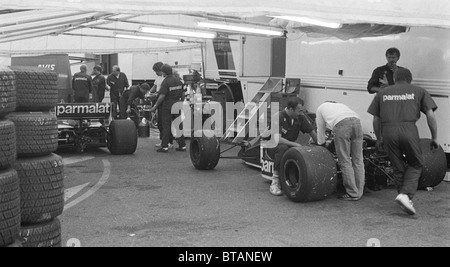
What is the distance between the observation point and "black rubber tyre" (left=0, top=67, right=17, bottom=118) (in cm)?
434

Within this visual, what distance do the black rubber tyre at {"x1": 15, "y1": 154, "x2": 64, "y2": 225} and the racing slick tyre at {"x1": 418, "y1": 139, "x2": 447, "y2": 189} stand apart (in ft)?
18.7

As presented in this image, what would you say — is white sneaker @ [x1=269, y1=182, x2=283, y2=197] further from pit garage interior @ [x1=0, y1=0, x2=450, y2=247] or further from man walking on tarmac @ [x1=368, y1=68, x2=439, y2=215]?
man walking on tarmac @ [x1=368, y1=68, x2=439, y2=215]

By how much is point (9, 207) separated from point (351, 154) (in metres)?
5.10

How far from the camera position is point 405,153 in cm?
714

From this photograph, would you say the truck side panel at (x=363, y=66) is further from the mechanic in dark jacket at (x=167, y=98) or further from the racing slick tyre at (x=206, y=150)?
the racing slick tyre at (x=206, y=150)

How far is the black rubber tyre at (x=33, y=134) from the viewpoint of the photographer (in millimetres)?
4797

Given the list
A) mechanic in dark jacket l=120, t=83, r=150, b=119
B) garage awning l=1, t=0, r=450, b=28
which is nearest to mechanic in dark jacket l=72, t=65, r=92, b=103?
mechanic in dark jacket l=120, t=83, r=150, b=119

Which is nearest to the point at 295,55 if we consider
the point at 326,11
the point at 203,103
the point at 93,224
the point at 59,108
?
the point at 203,103

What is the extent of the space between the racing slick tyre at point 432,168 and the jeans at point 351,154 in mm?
1173

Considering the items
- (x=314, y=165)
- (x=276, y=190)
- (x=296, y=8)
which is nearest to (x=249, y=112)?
(x=276, y=190)

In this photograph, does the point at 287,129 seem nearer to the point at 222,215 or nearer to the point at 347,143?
the point at 347,143
